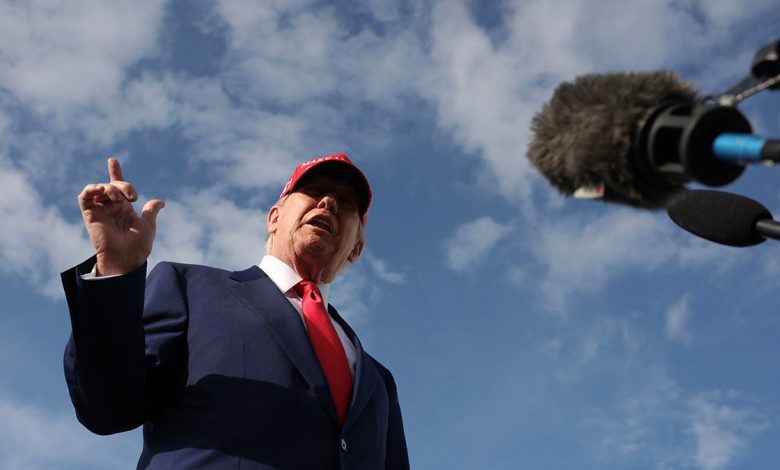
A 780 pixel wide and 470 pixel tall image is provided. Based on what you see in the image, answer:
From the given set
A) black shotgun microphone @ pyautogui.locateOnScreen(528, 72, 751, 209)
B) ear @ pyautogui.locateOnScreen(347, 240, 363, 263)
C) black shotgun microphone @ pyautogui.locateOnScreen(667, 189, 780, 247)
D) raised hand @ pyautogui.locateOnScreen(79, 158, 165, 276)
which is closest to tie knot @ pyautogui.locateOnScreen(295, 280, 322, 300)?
ear @ pyautogui.locateOnScreen(347, 240, 363, 263)

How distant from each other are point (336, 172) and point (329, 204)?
27cm

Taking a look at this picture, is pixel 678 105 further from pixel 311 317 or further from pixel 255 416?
pixel 311 317

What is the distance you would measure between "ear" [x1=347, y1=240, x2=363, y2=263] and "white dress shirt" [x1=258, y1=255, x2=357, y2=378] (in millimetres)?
554

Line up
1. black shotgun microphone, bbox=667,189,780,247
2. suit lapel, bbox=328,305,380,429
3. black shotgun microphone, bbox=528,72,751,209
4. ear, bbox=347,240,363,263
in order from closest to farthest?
black shotgun microphone, bbox=528,72,751,209 → black shotgun microphone, bbox=667,189,780,247 → suit lapel, bbox=328,305,380,429 → ear, bbox=347,240,363,263

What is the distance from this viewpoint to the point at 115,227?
3340mm

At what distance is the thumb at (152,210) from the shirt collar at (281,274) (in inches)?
35.7

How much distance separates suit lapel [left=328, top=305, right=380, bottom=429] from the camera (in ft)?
12.3

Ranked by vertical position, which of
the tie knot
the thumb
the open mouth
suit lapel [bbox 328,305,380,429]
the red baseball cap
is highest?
the red baseball cap

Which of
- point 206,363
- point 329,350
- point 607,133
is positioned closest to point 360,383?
point 329,350

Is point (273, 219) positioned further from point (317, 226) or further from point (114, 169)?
point (114, 169)

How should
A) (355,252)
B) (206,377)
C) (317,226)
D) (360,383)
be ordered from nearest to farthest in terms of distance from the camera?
(206,377) < (360,383) < (317,226) < (355,252)

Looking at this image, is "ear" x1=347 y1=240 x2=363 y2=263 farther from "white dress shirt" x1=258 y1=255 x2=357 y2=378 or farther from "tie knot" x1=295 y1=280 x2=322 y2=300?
"tie knot" x1=295 y1=280 x2=322 y2=300

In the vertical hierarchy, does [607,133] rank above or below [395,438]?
below

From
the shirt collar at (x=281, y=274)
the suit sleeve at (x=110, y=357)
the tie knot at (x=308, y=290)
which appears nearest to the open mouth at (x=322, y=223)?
the shirt collar at (x=281, y=274)
